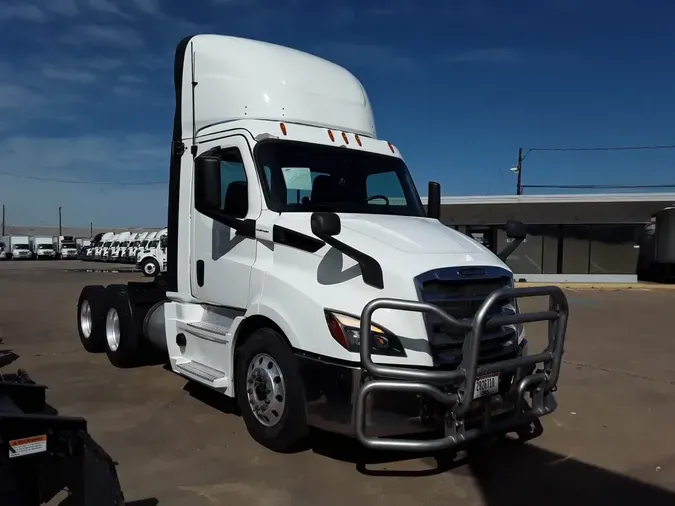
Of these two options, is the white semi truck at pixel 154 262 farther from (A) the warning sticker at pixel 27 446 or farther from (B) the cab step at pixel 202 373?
(A) the warning sticker at pixel 27 446

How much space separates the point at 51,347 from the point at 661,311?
14.5m

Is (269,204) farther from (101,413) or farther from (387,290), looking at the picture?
(101,413)

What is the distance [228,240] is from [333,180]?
1.14m

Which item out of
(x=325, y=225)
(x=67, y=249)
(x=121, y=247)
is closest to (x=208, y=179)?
(x=325, y=225)

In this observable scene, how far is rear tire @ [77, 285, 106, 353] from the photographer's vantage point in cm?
845

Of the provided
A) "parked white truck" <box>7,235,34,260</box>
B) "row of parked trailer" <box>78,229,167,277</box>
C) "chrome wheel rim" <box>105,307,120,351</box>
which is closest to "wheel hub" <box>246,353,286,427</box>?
"chrome wheel rim" <box>105,307,120,351</box>

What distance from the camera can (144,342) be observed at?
7672mm

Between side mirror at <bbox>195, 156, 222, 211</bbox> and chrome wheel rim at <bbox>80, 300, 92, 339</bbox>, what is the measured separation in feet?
14.7

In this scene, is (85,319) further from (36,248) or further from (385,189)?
(36,248)

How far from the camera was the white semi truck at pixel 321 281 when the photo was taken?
13.6 feet

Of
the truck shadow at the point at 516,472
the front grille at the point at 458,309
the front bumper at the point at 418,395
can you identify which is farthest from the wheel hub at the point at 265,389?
the front grille at the point at 458,309

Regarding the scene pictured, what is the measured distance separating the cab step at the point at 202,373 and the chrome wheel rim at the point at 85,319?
3414 millimetres

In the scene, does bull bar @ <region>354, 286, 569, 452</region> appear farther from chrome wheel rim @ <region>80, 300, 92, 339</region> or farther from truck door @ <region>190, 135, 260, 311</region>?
chrome wheel rim @ <region>80, 300, 92, 339</region>

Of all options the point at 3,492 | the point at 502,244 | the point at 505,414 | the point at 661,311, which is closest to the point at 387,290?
the point at 505,414
